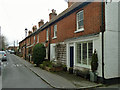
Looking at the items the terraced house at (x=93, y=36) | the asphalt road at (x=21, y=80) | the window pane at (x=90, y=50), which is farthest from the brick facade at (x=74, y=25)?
the asphalt road at (x=21, y=80)

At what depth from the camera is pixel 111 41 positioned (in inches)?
326

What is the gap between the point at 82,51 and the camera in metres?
A: 10.4

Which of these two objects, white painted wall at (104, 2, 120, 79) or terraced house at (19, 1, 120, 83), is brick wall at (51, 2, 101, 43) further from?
white painted wall at (104, 2, 120, 79)

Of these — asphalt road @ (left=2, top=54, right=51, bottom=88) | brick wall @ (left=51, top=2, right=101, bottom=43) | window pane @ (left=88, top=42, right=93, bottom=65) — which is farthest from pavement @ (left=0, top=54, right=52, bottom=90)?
brick wall @ (left=51, top=2, right=101, bottom=43)

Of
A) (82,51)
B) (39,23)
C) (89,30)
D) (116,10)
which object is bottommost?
(82,51)

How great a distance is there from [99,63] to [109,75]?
0.91m

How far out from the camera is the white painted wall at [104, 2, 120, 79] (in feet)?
26.4

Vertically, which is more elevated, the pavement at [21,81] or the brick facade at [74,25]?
the brick facade at [74,25]

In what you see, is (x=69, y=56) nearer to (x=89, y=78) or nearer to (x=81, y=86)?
(x=89, y=78)

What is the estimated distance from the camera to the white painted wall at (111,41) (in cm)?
805

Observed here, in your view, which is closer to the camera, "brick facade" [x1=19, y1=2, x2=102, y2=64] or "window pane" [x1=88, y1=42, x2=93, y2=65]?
"brick facade" [x1=19, y1=2, x2=102, y2=64]

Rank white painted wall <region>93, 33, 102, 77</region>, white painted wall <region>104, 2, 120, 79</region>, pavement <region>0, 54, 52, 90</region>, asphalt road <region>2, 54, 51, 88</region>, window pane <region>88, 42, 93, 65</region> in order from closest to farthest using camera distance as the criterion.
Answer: pavement <region>0, 54, 52, 90</region>
asphalt road <region>2, 54, 51, 88</region>
white painted wall <region>104, 2, 120, 79</region>
white painted wall <region>93, 33, 102, 77</region>
window pane <region>88, 42, 93, 65</region>

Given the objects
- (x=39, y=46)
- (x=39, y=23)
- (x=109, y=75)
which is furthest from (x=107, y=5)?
(x=39, y=23)

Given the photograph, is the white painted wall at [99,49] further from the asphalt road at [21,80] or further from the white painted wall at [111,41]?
the asphalt road at [21,80]
